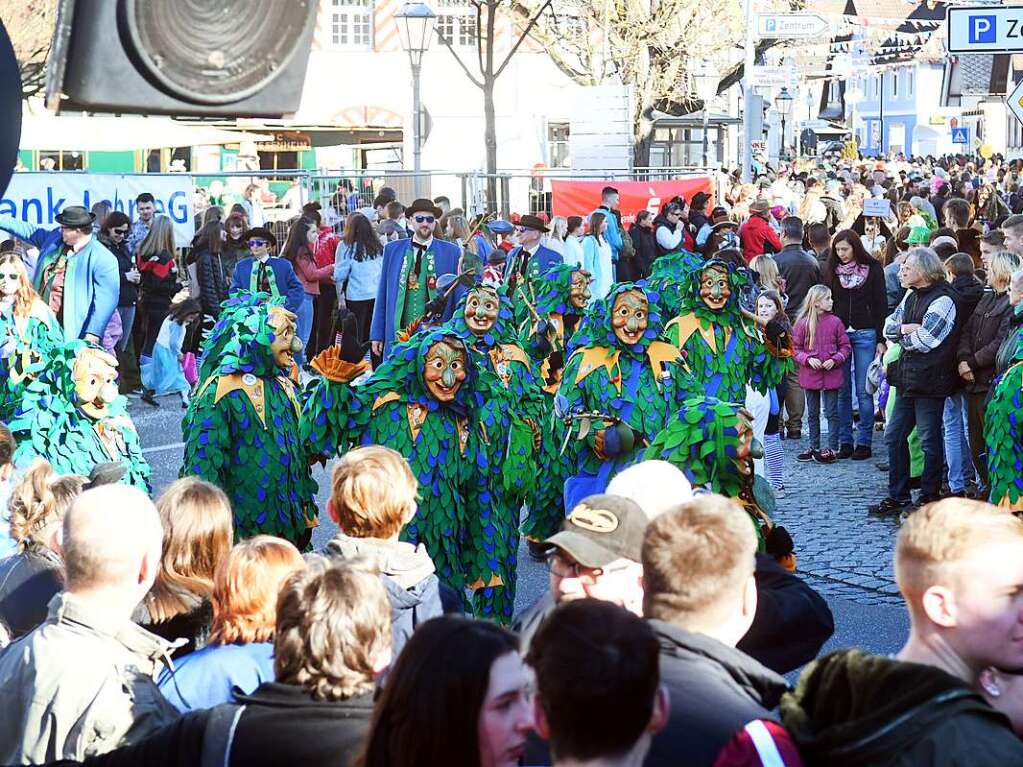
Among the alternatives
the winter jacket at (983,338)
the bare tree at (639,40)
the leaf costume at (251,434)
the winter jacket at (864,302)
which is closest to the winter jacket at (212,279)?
the winter jacket at (864,302)

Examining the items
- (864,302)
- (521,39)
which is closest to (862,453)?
(864,302)

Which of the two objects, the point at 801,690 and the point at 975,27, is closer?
the point at 801,690

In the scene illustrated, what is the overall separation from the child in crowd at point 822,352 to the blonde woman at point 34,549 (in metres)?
7.01

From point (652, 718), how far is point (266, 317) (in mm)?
4955

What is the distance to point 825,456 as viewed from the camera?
11797mm

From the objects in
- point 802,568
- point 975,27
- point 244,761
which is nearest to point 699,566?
point 244,761

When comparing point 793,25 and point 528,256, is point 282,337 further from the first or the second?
point 793,25

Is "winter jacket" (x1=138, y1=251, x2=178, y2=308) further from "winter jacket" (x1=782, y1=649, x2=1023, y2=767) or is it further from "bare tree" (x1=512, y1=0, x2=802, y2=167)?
"bare tree" (x1=512, y1=0, x2=802, y2=167)

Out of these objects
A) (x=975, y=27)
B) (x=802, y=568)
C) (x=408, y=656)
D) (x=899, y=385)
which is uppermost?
(x=975, y=27)

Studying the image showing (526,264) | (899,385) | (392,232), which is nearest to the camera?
(899,385)

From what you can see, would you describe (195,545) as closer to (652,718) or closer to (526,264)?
(652,718)

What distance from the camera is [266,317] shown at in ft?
24.5

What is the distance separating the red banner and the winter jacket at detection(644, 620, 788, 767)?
17.6m

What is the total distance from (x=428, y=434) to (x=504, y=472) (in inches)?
21.2
